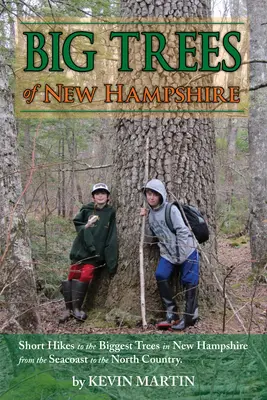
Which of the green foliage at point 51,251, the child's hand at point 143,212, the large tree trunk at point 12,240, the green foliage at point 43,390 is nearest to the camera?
the green foliage at point 43,390

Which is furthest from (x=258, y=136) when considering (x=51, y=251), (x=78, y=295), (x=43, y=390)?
(x=43, y=390)

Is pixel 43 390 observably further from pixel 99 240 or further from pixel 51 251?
pixel 51 251

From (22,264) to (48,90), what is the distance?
211cm

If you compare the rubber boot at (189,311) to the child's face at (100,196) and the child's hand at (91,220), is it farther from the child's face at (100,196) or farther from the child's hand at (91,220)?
the child's face at (100,196)

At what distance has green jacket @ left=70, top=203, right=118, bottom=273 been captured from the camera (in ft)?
17.0

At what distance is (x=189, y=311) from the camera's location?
4.66 metres

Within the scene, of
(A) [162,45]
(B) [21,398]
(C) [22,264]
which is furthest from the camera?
(A) [162,45]

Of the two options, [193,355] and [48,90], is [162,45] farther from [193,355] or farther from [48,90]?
[193,355]

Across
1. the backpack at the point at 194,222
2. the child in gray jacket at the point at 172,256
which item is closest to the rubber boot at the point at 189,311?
the child in gray jacket at the point at 172,256

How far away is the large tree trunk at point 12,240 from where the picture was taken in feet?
11.3

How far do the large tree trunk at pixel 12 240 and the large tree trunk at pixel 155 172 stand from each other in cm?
143

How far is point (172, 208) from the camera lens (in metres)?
4.70

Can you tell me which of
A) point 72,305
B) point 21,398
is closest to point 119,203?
point 72,305

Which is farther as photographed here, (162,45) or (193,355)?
(162,45)
